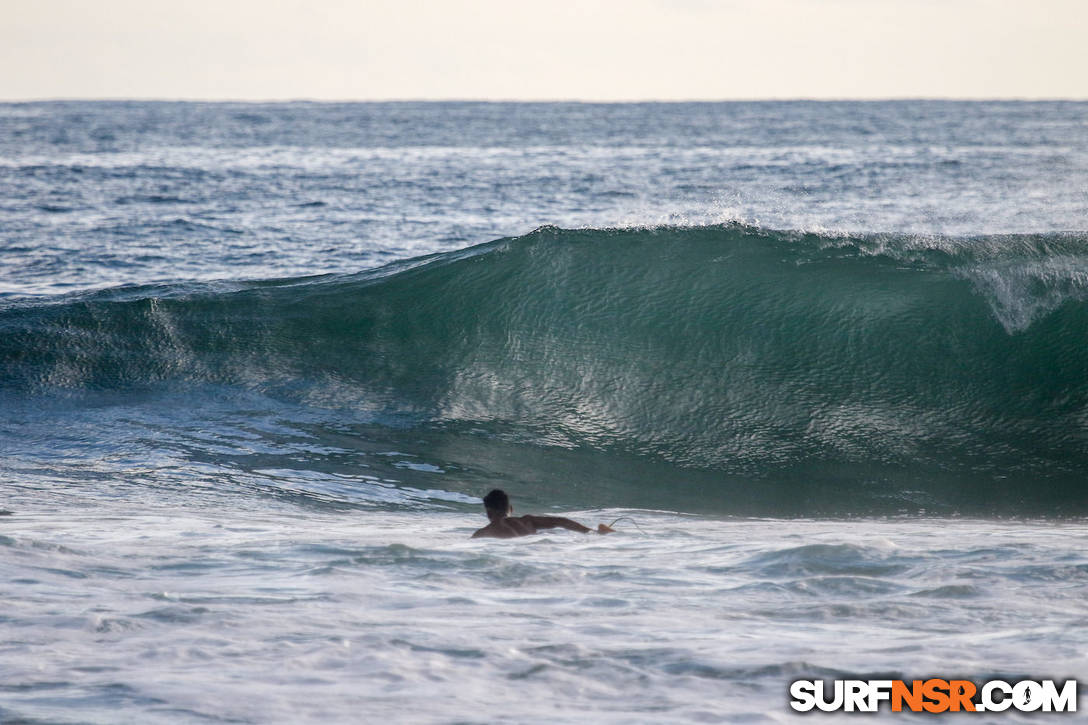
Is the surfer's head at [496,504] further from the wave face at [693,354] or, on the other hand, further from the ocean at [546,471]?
the wave face at [693,354]

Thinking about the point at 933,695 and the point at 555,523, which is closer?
the point at 933,695

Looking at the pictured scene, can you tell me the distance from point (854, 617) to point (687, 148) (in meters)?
42.5

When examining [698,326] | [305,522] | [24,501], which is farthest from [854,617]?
[698,326]

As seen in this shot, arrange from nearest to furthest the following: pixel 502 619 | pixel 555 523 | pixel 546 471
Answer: pixel 502 619
pixel 555 523
pixel 546 471

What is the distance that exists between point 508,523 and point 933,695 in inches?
113

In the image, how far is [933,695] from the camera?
3527 millimetres

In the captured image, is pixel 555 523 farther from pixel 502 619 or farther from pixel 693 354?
pixel 693 354

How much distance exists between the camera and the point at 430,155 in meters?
42.2

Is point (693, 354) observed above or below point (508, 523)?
above

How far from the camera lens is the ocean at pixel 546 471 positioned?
3.84 m

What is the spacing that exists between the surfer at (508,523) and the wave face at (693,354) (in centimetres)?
185

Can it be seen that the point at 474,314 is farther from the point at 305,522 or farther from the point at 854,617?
the point at 854,617

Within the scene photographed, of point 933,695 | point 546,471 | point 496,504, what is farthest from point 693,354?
point 933,695

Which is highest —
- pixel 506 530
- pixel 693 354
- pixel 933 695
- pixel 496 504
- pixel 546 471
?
pixel 693 354
